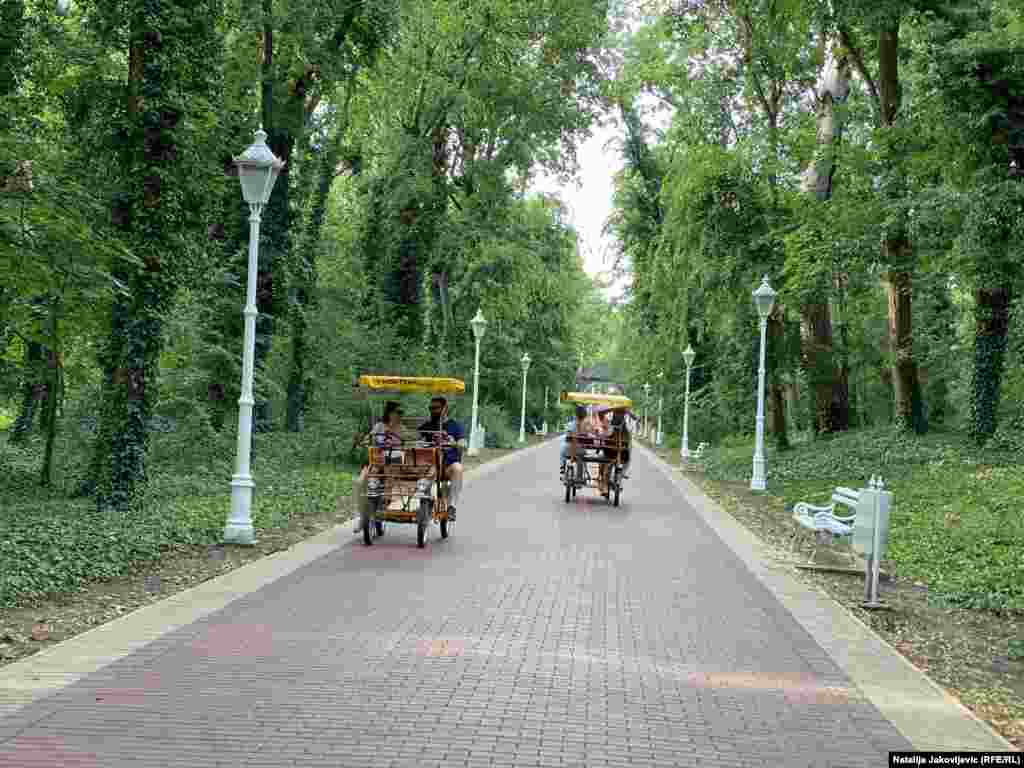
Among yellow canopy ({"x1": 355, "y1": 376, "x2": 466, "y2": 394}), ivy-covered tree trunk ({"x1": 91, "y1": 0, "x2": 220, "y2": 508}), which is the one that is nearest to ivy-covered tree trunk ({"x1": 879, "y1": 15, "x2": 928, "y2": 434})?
yellow canopy ({"x1": 355, "y1": 376, "x2": 466, "y2": 394})

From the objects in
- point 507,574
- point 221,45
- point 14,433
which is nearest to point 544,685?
point 507,574

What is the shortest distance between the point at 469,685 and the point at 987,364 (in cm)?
2078

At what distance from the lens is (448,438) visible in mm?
13891

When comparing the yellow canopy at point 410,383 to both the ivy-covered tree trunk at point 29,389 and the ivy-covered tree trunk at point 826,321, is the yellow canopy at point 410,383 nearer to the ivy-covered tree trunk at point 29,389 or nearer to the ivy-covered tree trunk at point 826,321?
the ivy-covered tree trunk at point 29,389

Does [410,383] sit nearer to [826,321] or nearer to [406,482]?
[406,482]

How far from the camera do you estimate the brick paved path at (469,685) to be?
536 cm

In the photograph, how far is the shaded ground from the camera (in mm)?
7855

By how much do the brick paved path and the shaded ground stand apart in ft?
3.04

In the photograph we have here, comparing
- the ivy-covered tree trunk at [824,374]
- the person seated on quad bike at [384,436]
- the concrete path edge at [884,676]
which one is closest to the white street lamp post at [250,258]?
the person seated on quad bike at [384,436]

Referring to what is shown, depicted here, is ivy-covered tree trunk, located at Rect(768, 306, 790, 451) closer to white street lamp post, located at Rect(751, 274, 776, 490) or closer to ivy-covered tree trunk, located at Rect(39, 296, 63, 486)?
white street lamp post, located at Rect(751, 274, 776, 490)

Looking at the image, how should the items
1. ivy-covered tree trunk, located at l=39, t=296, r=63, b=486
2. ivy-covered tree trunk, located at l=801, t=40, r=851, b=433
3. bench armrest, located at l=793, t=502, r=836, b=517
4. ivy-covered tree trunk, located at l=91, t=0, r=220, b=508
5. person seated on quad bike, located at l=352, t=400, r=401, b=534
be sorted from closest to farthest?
person seated on quad bike, located at l=352, t=400, r=401, b=534
bench armrest, located at l=793, t=502, r=836, b=517
ivy-covered tree trunk, located at l=91, t=0, r=220, b=508
ivy-covered tree trunk, located at l=39, t=296, r=63, b=486
ivy-covered tree trunk, located at l=801, t=40, r=851, b=433

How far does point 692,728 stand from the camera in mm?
5934

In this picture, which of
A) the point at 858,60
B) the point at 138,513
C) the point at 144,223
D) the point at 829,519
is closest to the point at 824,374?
the point at 858,60

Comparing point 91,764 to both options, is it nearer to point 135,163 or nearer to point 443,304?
point 135,163
